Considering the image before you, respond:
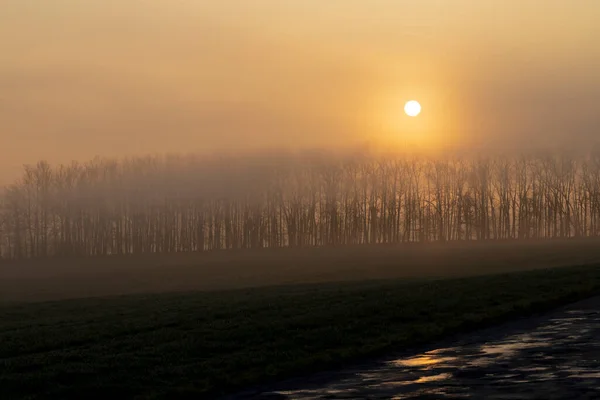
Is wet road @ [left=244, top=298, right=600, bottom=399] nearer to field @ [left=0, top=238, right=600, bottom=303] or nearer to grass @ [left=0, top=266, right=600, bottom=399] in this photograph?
grass @ [left=0, top=266, right=600, bottom=399]

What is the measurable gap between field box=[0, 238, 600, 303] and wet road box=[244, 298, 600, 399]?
42.4m

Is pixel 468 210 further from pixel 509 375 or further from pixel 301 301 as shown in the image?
pixel 509 375

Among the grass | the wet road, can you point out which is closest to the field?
the grass

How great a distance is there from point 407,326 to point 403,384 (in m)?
11.6

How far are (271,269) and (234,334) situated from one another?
3373 inches

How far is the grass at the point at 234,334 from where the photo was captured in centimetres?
2445

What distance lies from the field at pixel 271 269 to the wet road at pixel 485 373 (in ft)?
139

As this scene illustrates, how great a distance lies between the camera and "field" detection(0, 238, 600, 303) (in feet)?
285

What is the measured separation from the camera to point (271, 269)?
117250 mm

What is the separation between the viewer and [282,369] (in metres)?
25.4

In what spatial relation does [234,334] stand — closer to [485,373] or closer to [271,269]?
[485,373]

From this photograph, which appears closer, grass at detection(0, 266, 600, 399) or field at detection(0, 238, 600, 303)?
grass at detection(0, 266, 600, 399)

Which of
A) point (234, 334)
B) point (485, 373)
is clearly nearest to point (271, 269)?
point (234, 334)

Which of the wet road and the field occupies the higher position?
the wet road
